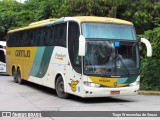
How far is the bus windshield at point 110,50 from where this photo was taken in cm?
1380

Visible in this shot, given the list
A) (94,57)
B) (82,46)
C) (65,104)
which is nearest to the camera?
(82,46)

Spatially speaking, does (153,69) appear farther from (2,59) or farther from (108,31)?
(2,59)

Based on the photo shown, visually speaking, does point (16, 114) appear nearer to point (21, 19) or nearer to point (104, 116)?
point (104, 116)

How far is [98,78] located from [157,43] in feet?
24.2

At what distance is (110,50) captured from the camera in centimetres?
1408

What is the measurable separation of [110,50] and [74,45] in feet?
4.49

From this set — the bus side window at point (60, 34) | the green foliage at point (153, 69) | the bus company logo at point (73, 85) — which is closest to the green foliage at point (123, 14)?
the green foliage at point (153, 69)

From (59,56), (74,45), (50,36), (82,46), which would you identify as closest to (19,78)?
(50,36)

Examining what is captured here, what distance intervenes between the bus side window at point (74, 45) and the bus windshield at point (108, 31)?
41 cm

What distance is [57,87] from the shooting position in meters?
15.9

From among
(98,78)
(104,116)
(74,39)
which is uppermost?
(74,39)

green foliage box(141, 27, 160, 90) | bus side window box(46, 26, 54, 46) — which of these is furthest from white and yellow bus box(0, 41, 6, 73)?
bus side window box(46, 26, 54, 46)

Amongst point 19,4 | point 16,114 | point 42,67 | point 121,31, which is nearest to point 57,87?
point 42,67

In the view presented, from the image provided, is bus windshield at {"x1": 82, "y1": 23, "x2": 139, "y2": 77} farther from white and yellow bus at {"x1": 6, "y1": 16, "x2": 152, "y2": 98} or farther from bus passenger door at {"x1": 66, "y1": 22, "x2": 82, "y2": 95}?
bus passenger door at {"x1": 66, "y1": 22, "x2": 82, "y2": 95}
